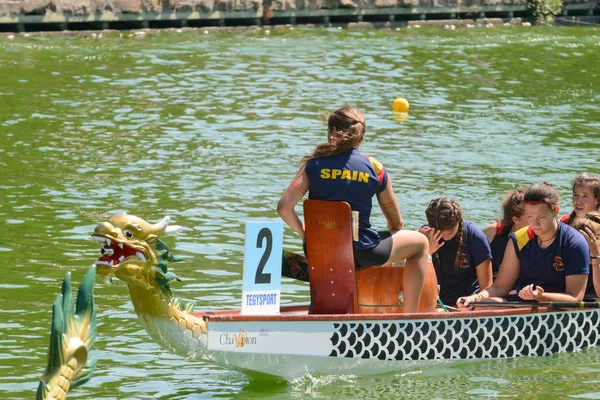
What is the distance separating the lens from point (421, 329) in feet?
27.5

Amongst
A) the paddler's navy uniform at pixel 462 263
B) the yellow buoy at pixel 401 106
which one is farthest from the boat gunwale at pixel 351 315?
the yellow buoy at pixel 401 106

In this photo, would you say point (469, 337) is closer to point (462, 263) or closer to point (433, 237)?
point (462, 263)

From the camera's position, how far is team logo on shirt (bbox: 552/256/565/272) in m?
8.88

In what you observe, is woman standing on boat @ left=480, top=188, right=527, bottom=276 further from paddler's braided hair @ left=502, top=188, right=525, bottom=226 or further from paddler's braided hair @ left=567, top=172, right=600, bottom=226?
paddler's braided hair @ left=567, top=172, right=600, bottom=226

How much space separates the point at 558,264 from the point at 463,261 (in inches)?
26.7

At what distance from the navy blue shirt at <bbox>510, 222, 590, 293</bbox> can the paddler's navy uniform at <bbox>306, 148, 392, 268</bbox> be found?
1.35m

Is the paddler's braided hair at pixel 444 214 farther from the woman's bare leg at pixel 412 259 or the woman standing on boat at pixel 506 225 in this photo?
the woman standing on boat at pixel 506 225

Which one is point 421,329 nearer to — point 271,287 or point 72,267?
point 271,287

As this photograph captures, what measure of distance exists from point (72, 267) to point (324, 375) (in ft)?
14.0

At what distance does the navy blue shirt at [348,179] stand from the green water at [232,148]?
1233 mm

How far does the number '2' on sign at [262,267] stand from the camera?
779 centimetres

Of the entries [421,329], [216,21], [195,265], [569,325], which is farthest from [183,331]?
[216,21]

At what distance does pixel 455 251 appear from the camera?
8.97m

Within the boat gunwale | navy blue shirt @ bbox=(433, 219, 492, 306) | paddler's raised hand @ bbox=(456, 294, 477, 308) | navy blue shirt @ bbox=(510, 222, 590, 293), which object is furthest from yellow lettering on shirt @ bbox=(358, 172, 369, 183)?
navy blue shirt @ bbox=(510, 222, 590, 293)
